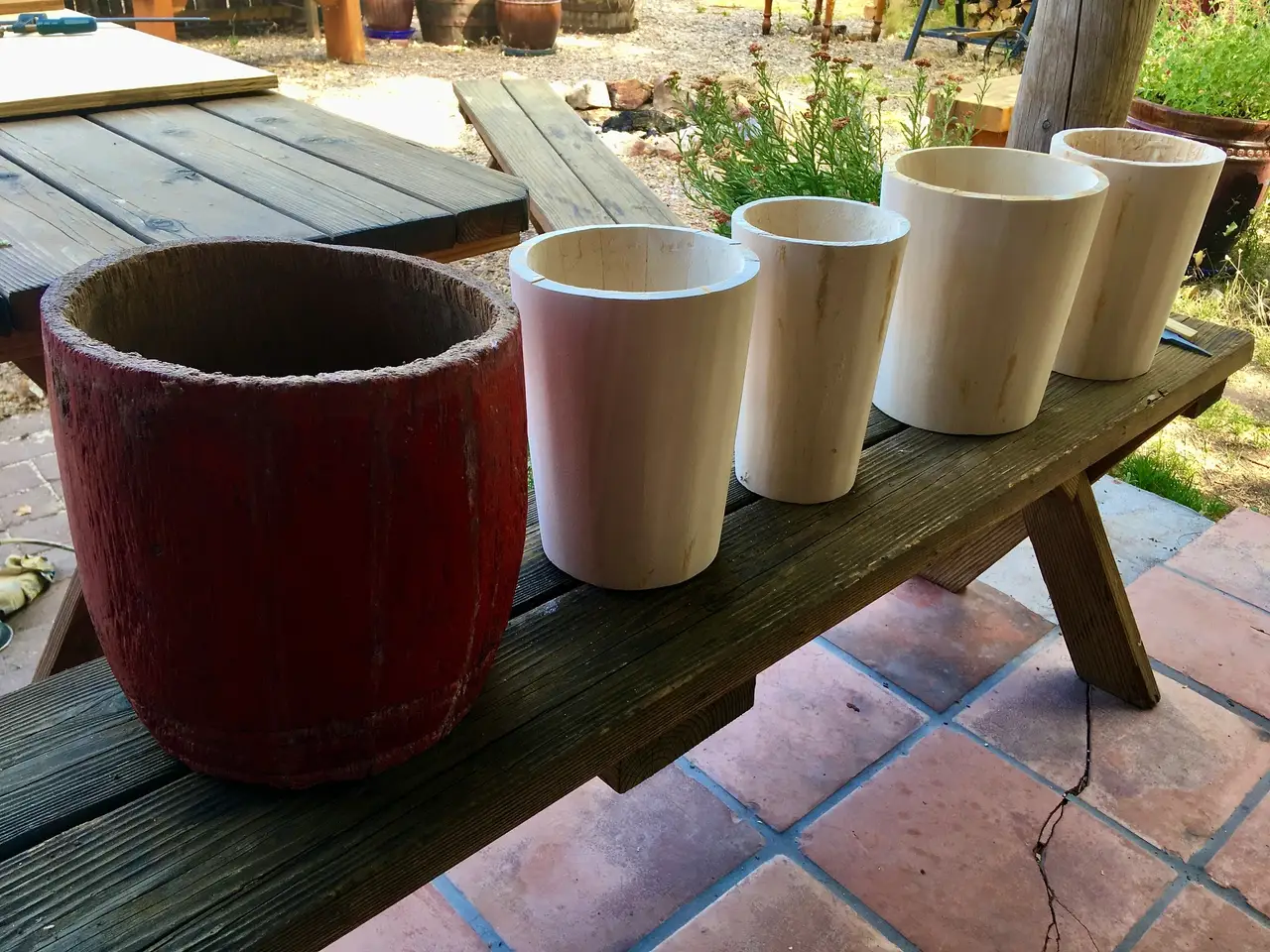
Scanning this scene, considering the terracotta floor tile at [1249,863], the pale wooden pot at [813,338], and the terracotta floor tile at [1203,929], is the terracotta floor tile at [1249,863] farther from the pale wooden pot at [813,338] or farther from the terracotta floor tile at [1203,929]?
the pale wooden pot at [813,338]

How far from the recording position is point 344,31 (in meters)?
6.32

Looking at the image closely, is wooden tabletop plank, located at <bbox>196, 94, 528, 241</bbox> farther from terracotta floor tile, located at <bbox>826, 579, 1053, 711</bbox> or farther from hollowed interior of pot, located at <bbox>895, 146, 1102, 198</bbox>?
terracotta floor tile, located at <bbox>826, 579, 1053, 711</bbox>

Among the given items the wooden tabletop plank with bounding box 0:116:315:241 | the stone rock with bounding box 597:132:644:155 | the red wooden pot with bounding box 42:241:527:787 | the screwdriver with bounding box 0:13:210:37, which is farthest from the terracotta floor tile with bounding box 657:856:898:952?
the stone rock with bounding box 597:132:644:155

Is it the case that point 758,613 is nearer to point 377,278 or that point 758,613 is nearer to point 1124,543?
point 377,278

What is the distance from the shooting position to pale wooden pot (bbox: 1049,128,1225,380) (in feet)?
3.60

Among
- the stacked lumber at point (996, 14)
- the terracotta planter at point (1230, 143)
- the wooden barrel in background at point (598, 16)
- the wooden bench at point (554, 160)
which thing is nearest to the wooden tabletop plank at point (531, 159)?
the wooden bench at point (554, 160)

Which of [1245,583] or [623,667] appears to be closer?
[623,667]

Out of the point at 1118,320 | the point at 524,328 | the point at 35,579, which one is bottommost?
the point at 35,579

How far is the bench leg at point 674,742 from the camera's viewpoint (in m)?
0.86

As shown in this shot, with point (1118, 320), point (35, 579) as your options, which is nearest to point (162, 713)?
point (1118, 320)

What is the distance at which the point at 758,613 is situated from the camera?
0.87 m

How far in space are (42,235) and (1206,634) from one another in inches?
75.9

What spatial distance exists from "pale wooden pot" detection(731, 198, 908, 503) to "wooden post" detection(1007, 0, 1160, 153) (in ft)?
2.20

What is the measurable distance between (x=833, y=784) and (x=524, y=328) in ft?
3.38
